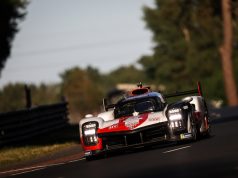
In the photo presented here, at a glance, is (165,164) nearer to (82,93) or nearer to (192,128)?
(192,128)

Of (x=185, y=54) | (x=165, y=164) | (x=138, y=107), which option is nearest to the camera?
(x=165, y=164)

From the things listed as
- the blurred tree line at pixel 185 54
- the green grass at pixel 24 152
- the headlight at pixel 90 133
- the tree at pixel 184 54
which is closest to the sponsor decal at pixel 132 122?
the headlight at pixel 90 133

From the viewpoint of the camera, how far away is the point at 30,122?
30.5 m

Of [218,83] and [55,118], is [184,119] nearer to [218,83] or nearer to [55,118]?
[55,118]

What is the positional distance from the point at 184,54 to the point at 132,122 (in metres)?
91.3

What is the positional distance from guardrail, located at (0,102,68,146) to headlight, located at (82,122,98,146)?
690cm

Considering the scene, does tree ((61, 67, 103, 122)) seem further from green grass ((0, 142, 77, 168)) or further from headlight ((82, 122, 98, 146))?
headlight ((82, 122, 98, 146))

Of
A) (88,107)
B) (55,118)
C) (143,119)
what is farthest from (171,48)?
(143,119)

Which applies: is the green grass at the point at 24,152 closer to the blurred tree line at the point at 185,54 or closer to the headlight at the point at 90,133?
the headlight at the point at 90,133

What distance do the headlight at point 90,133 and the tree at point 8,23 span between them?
22.4m

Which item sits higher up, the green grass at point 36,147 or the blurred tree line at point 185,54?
the blurred tree line at point 185,54

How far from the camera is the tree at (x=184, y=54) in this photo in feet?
319

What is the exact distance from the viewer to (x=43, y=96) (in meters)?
194

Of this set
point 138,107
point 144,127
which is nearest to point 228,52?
point 138,107
